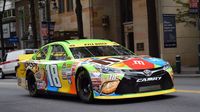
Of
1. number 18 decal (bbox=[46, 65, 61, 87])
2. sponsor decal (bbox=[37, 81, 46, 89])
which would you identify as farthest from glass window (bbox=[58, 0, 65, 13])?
number 18 decal (bbox=[46, 65, 61, 87])

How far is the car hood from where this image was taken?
10461 millimetres

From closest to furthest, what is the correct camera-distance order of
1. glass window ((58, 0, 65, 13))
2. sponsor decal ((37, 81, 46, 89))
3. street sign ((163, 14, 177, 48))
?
sponsor decal ((37, 81, 46, 89)) < street sign ((163, 14, 177, 48)) < glass window ((58, 0, 65, 13))

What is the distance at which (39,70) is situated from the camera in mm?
13445

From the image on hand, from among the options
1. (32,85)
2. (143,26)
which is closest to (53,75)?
(32,85)

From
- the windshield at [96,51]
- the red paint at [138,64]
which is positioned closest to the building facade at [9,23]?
the windshield at [96,51]

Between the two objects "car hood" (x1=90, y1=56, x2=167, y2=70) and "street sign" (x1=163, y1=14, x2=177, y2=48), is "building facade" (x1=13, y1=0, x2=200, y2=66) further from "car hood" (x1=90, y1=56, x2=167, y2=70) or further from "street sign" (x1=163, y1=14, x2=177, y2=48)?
"car hood" (x1=90, y1=56, x2=167, y2=70)

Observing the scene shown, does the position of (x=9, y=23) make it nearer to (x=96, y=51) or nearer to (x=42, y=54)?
(x=42, y=54)

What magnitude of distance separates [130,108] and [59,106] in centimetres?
213

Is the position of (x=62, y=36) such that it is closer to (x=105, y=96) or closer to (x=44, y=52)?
(x=44, y=52)

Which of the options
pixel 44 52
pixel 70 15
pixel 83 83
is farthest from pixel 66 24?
pixel 83 83

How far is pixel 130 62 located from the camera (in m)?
10.6

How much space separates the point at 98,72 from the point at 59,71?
1804mm

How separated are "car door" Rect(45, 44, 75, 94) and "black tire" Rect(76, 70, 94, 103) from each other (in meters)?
0.26

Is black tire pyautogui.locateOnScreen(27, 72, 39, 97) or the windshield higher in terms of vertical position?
the windshield
